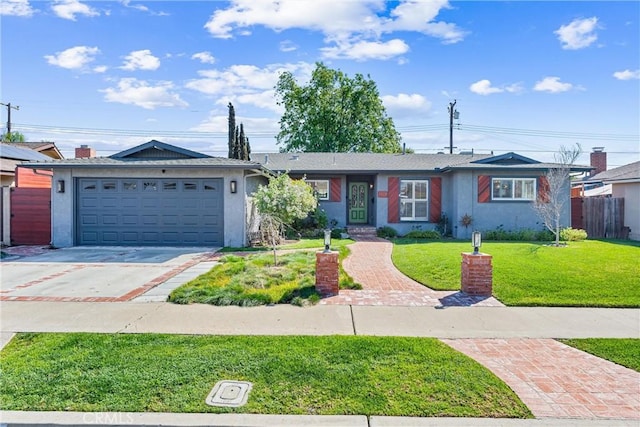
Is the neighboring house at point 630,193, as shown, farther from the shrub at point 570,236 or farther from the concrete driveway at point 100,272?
the concrete driveway at point 100,272

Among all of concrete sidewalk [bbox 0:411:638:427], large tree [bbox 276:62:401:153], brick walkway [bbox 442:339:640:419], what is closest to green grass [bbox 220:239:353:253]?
brick walkway [bbox 442:339:640:419]

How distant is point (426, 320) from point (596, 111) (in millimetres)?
19822

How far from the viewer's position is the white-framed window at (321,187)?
19.1m

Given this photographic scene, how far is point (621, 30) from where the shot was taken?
484 inches

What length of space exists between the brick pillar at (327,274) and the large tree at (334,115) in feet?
93.5

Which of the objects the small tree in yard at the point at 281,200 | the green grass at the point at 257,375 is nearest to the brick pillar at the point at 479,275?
the green grass at the point at 257,375

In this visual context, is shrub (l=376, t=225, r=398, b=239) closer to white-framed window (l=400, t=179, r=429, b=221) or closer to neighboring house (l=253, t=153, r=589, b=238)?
neighboring house (l=253, t=153, r=589, b=238)

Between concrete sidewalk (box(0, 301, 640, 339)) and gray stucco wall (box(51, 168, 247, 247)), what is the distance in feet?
23.7

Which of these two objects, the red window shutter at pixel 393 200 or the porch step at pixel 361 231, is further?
the red window shutter at pixel 393 200

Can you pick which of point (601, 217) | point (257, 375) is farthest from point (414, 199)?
point (257, 375)

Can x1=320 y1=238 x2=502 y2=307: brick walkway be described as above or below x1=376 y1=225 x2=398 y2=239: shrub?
below

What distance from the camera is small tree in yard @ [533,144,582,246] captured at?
15266 mm

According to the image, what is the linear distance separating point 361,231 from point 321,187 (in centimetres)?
292

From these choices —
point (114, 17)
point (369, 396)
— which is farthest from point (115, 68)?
point (369, 396)
